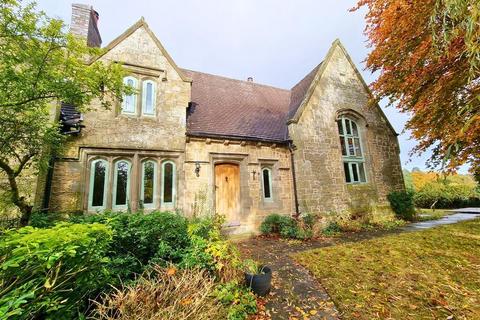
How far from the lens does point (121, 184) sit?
7246 mm

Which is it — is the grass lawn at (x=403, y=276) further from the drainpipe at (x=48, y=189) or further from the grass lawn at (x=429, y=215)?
the drainpipe at (x=48, y=189)

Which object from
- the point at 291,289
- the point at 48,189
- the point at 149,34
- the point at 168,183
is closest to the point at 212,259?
the point at 291,289

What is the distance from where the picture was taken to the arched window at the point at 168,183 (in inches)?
301

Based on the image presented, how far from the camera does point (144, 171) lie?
7.57m

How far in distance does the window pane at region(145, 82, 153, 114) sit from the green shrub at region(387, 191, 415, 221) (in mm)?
12413

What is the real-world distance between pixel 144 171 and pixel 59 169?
2.44 metres

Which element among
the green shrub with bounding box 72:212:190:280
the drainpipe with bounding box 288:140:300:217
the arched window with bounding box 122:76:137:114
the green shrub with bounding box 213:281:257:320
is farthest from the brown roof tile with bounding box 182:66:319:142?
the green shrub with bounding box 213:281:257:320

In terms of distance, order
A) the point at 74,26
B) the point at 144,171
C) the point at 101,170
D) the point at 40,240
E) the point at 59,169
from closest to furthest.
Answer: the point at 40,240 < the point at 59,169 < the point at 101,170 < the point at 144,171 < the point at 74,26

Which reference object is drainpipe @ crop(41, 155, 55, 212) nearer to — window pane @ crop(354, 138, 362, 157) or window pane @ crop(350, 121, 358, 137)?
window pane @ crop(354, 138, 362, 157)

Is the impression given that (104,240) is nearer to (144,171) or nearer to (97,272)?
(97,272)

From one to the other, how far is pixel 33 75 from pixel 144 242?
374 centimetres

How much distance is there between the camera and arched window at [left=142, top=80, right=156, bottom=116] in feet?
26.1

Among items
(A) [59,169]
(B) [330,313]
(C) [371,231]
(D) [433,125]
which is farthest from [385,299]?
(A) [59,169]

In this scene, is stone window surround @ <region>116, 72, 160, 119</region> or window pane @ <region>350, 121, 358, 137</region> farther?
window pane @ <region>350, 121, 358, 137</region>
